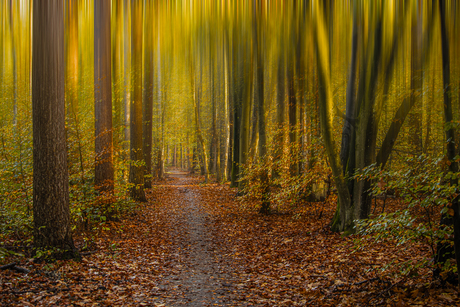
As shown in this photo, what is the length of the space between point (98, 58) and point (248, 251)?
8.14m

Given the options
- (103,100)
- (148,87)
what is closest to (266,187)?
(103,100)

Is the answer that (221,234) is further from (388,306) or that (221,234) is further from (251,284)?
(388,306)

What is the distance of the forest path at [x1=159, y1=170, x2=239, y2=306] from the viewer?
5.15 m

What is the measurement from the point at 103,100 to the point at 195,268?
6.43 meters

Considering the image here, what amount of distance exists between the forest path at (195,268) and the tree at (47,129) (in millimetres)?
2464

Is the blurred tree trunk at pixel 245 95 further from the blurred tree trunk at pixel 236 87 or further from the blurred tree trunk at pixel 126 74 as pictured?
the blurred tree trunk at pixel 126 74

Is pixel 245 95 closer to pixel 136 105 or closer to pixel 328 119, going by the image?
pixel 136 105

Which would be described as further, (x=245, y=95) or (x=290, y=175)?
(x=245, y=95)

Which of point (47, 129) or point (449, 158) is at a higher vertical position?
point (47, 129)

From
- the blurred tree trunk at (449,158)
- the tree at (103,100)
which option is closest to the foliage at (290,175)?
the blurred tree trunk at (449,158)

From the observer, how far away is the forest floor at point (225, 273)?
15.0 ft

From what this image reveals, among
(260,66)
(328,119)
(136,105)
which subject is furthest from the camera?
(136,105)

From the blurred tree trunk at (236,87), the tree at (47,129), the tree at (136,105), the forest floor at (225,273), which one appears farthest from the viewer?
the blurred tree trunk at (236,87)

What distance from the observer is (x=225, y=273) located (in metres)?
6.45
